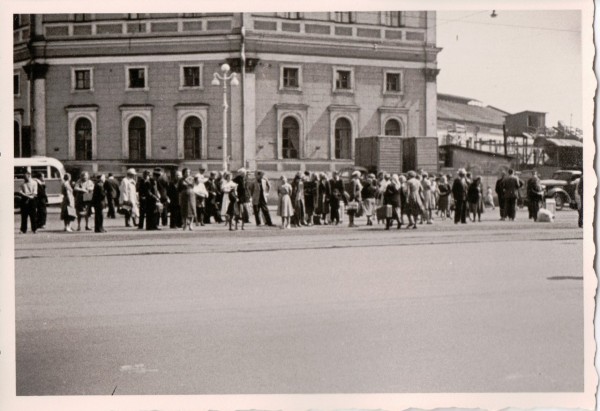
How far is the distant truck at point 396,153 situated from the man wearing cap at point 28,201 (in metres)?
3.04

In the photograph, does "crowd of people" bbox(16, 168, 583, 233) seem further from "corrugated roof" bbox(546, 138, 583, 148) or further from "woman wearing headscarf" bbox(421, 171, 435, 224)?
"corrugated roof" bbox(546, 138, 583, 148)

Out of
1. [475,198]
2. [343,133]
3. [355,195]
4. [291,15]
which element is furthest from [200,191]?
[475,198]

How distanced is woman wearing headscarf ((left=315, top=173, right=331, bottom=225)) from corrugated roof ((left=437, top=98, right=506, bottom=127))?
1.33 m

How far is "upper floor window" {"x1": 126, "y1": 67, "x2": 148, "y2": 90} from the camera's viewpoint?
278 inches

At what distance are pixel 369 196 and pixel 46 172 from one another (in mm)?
3687

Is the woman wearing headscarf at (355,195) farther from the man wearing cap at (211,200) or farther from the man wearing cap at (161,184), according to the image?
the man wearing cap at (161,184)

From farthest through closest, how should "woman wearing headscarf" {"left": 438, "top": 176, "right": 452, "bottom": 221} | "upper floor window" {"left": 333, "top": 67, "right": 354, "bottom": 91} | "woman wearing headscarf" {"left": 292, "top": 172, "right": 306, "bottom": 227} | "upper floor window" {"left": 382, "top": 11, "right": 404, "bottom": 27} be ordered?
"woman wearing headscarf" {"left": 438, "top": 176, "right": 452, "bottom": 221} < "woman wearing headscarf" {"left": 292, "top": 172, "right": 306, "bottom": 227} < "upper floor window" {"left": 333, "top": 67, "right": 354, "bottom": 91} < "upper floor window" {"left": 382, "top": 11, "right": 404, "bottom": 27}

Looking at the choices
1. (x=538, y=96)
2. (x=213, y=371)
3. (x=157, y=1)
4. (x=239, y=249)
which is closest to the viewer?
(x=213, y=371)

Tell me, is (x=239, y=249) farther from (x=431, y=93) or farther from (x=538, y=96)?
(x=538, y=96)

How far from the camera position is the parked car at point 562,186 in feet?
21.1

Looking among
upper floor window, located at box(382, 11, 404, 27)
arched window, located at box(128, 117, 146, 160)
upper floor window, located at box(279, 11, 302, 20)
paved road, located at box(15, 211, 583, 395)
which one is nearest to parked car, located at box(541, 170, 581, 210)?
paved road, located at box(15, 211, 583, 395)

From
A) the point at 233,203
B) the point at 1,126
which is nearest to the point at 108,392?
the point at 1,126

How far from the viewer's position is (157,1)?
6.24 m

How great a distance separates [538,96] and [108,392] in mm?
4484
